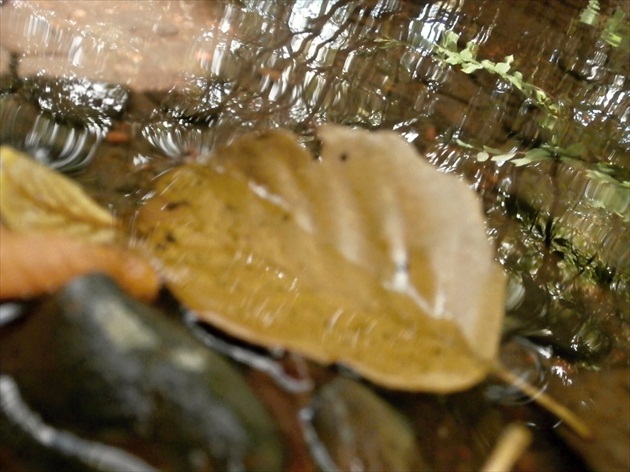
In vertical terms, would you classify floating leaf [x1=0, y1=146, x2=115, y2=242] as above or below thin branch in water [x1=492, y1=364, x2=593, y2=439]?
above

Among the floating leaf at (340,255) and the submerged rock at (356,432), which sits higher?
the floating leaf at (340,255)

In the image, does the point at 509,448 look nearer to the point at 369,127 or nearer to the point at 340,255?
the point at 340,255

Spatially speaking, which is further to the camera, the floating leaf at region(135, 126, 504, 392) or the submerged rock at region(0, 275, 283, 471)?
the floating leaf at region(135, 126, 504, 392)

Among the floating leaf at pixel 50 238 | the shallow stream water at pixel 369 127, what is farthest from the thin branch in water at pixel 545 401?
the floating leaf at pixel 50 238

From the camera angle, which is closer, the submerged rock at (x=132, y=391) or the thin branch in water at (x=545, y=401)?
the submerged rock at (x=132, y=391)

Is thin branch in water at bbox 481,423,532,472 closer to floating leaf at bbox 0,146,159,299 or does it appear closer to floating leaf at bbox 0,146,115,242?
floating leaf at bbox 0,146,159,299

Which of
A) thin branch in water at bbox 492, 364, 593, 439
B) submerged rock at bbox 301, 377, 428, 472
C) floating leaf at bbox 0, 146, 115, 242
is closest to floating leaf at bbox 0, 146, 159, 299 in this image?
floating leaf at bbox 0, 146, 115, 242

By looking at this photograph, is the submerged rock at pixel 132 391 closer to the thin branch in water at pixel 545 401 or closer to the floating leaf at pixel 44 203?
the floating leaf at pixel 44 203
